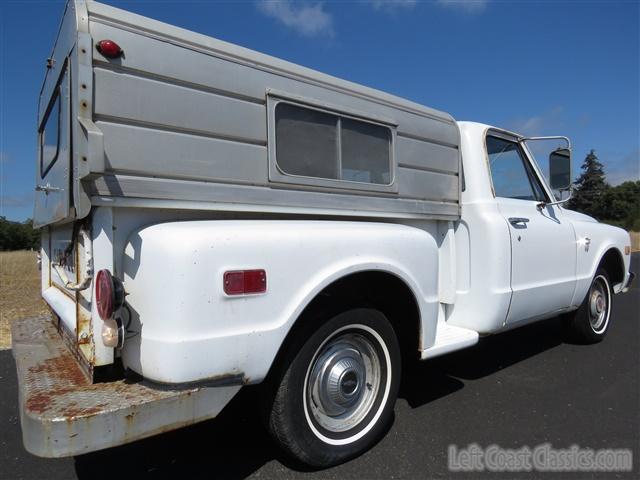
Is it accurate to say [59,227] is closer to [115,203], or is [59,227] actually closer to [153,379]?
[115,203]

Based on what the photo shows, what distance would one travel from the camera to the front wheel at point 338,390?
240 centimetres

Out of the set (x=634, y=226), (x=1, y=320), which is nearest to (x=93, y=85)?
(x=1, y=320)

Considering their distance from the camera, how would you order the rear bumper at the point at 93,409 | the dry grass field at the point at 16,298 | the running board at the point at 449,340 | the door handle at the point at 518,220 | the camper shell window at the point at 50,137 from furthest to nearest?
the dry grass field at the point at 16,298 → the door handle at the point at 518,220 → the running board at the point at 449,340 → the camper shell window at the point at 50,137 → the rear bumper at the point at 93,409

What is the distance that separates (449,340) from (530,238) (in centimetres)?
126

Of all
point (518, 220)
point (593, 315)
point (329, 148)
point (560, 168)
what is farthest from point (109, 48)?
point (593, 315)

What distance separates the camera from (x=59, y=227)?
297 centimetres

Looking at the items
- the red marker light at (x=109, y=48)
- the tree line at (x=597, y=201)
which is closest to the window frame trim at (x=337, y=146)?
the red marker light at (x=109, y=48)

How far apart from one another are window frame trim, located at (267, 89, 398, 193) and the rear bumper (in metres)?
1.20

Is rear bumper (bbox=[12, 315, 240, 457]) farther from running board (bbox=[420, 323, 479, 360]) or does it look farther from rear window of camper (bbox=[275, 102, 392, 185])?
running board (bbox=[420, 323, 479, 360])

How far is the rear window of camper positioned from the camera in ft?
8.90

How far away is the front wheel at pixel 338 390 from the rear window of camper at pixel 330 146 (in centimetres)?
90

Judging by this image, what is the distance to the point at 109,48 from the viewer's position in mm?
2111

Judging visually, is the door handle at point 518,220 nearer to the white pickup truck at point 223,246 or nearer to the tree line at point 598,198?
the white pickup truck at point 223,246

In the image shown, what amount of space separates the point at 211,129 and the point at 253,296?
0.89 m
